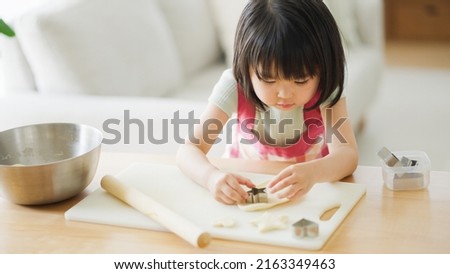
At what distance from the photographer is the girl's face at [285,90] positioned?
128 centimetres

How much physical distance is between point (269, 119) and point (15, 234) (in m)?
0.64

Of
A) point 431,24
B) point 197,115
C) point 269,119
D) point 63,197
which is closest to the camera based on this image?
point 63,197

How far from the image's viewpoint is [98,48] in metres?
2.27

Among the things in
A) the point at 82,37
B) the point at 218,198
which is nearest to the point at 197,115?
the point at 82,37

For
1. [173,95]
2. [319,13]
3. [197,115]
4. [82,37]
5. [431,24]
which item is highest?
[319,13]

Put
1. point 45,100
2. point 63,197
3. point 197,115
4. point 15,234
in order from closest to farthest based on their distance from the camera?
point 15,234 < point 63,197 < point 197,115 < point 45,100

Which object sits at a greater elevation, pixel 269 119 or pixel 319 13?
pixel 319 13

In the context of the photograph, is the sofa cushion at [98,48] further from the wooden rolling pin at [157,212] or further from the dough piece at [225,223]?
the dough piece at [225,223]

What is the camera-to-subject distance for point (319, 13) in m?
1.30

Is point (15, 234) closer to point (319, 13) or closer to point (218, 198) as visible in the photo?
point (218, 198)

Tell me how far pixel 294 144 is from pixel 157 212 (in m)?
0.51

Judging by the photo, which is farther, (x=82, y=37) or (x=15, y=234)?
(x=82, y=37)

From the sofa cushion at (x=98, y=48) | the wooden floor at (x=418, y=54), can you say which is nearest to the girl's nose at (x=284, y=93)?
the sofa cushion at (x=98, y=48)

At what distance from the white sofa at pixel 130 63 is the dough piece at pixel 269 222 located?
724 millimetres
